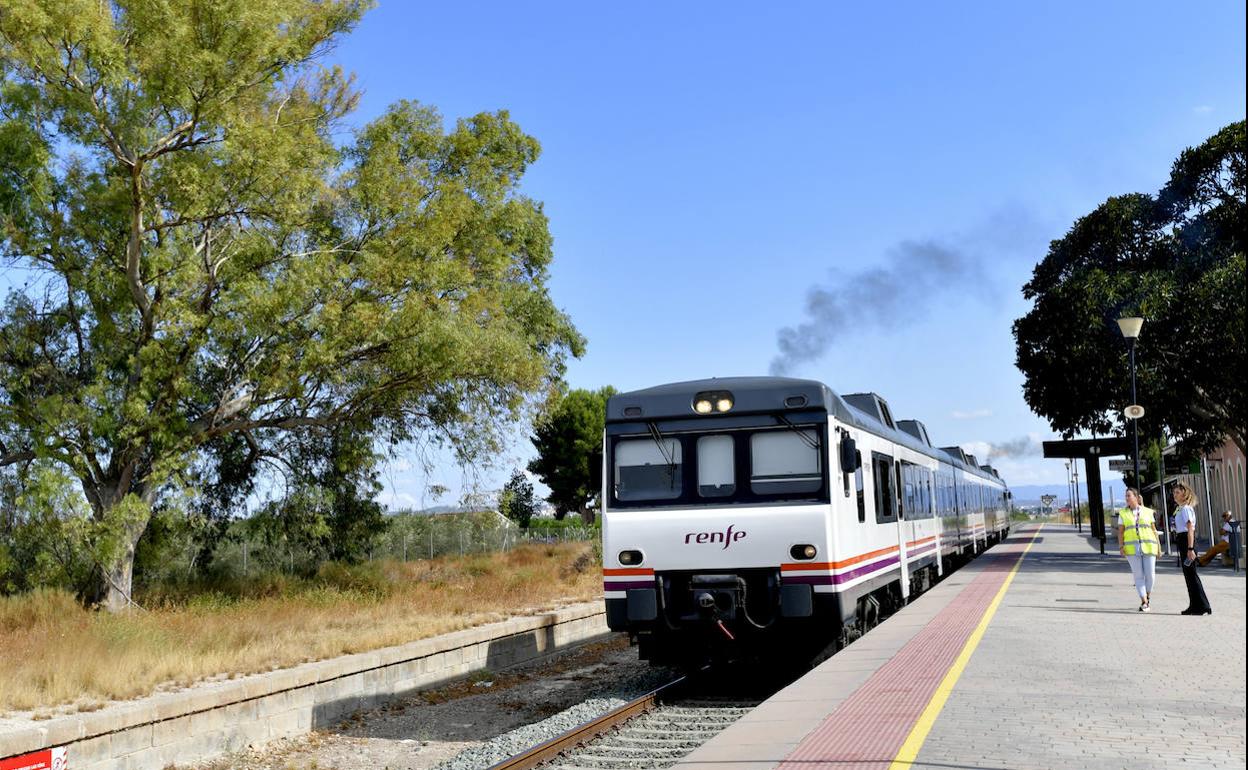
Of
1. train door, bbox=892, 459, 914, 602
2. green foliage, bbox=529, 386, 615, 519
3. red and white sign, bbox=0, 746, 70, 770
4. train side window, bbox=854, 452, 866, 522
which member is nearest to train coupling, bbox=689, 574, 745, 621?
train side window, bbox=854, 452, 866, 522

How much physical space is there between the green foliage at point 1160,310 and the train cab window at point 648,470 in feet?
63.7

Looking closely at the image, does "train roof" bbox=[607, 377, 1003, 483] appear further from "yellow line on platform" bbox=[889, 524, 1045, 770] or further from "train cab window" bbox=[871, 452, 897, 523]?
"yellow line on platform" bbox=[889, 524, 1045, 770]

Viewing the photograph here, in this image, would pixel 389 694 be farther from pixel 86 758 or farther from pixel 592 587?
pixel 592 587

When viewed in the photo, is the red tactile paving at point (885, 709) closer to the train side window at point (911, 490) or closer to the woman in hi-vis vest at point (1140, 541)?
the woman in hi-vis vest at point (1140, 541)

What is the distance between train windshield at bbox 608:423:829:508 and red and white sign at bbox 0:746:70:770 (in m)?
5.69

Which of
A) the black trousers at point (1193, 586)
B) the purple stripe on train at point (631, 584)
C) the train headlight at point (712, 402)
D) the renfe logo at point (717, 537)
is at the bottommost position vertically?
the black trousers at point (1193, 586)

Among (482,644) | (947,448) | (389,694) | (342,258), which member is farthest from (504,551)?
(389,694)

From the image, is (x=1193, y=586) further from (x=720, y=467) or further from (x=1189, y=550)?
(x=720, y=467)

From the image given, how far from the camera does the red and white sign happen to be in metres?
9.04

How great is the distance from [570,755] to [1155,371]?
78.7 feet

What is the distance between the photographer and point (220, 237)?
20.3 m

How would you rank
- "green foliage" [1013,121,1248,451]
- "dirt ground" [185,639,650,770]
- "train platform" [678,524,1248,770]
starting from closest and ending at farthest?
1. "train platform" [678,524,1248,770]
2. "dirt ground" [185,639,650,770]
3. "green foliage" [1013,121,1248,451]

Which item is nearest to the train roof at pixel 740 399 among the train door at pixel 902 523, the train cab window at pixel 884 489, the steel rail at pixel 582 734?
the train cab window at pixel 884 489

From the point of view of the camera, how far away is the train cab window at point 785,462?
37.6ft
